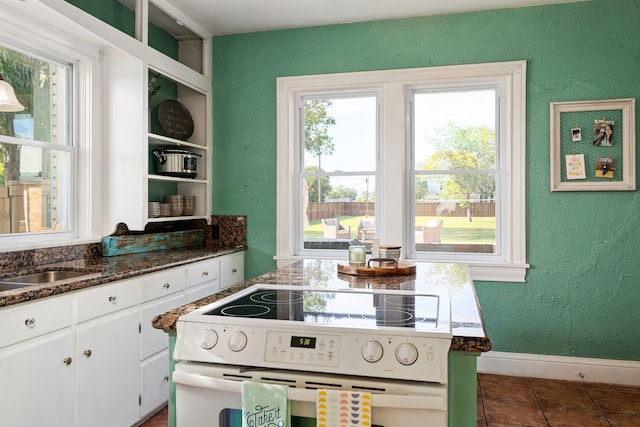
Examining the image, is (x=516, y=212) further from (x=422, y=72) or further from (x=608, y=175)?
(x=422, y=72)

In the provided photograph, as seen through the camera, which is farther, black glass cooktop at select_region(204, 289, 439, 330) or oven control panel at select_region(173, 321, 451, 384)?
black glass cooktop at select_region(204, 289, 439, 330)

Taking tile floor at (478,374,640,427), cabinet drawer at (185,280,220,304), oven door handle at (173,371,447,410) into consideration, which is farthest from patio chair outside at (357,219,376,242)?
oven door handle at (173,371,447,410)

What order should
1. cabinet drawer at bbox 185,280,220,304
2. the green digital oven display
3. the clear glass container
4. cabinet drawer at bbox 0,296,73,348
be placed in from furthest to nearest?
cabinet drawer at bbox 185,280,220,304
the clear glass container
cabinet drawer at bbox 0,296,73,348
the green digital oven display

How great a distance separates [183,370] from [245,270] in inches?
102

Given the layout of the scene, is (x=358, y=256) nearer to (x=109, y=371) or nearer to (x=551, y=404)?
(x=109, y=371)

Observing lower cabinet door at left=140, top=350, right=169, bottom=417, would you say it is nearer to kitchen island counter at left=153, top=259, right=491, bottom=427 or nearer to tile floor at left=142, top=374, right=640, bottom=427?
tile floor at left=142, top=374, right=640, bottom=427

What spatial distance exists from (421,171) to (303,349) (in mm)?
2580

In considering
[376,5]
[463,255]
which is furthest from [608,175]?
[376,5]

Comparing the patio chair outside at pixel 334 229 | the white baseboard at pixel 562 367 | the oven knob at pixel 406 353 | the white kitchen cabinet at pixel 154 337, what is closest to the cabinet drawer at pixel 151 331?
the white kitchen cabinet at pixel 154 337

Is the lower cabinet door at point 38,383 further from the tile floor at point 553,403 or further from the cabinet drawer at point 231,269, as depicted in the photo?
the tile floor at point 553,403

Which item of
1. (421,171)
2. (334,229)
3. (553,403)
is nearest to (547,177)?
(421,171)

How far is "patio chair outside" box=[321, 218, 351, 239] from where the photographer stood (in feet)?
12.5

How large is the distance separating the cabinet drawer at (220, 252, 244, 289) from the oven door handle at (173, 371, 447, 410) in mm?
2183

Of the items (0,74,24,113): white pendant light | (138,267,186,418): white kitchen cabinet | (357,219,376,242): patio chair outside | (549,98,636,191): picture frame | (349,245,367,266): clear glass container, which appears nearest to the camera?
(0,74,24,113): white pendant light
